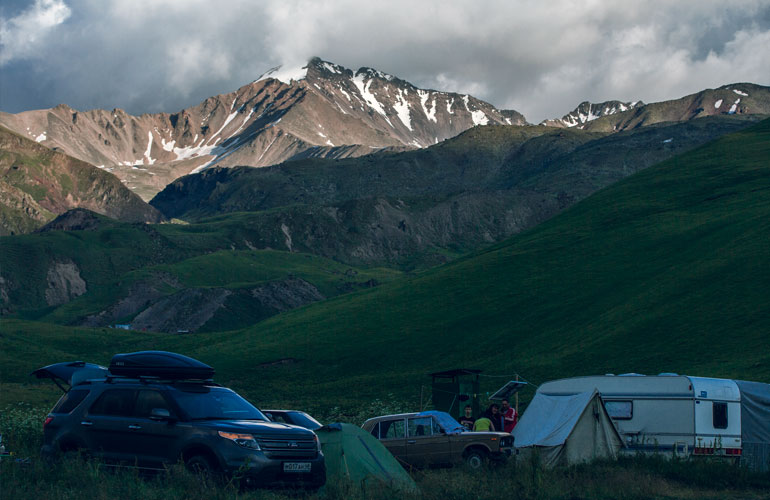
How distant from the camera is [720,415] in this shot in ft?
86.3

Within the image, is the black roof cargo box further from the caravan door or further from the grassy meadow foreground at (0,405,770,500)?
the caravan door

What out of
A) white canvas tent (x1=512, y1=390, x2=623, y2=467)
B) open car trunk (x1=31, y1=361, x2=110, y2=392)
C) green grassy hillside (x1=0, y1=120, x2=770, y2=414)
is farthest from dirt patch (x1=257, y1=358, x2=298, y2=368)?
open car trunk (x1=31, y1=361, x2=110, y2=392)

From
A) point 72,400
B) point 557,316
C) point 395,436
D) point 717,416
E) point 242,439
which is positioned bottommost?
point 395,436

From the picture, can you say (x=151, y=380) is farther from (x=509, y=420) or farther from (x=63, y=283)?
(x=63, y=283)

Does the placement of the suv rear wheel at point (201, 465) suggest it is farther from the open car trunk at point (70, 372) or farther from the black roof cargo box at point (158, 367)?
the open car trunk at point (70, 372)

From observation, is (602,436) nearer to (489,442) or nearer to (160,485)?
(489,442)

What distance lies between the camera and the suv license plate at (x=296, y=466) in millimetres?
16125

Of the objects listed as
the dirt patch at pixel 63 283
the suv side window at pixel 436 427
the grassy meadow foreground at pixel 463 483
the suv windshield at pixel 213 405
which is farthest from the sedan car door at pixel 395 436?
the dirt patch at pixel 63 283

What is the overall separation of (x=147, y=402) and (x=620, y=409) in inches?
650

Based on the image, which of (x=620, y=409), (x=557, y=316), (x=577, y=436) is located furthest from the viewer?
(x=557, y=316)

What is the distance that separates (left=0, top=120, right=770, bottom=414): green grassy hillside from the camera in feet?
182

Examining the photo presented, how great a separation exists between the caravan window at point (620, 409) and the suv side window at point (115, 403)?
53.4ft

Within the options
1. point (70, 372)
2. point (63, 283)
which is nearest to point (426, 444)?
point (70, 372)

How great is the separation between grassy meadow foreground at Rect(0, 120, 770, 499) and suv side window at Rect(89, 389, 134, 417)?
1268 mm
